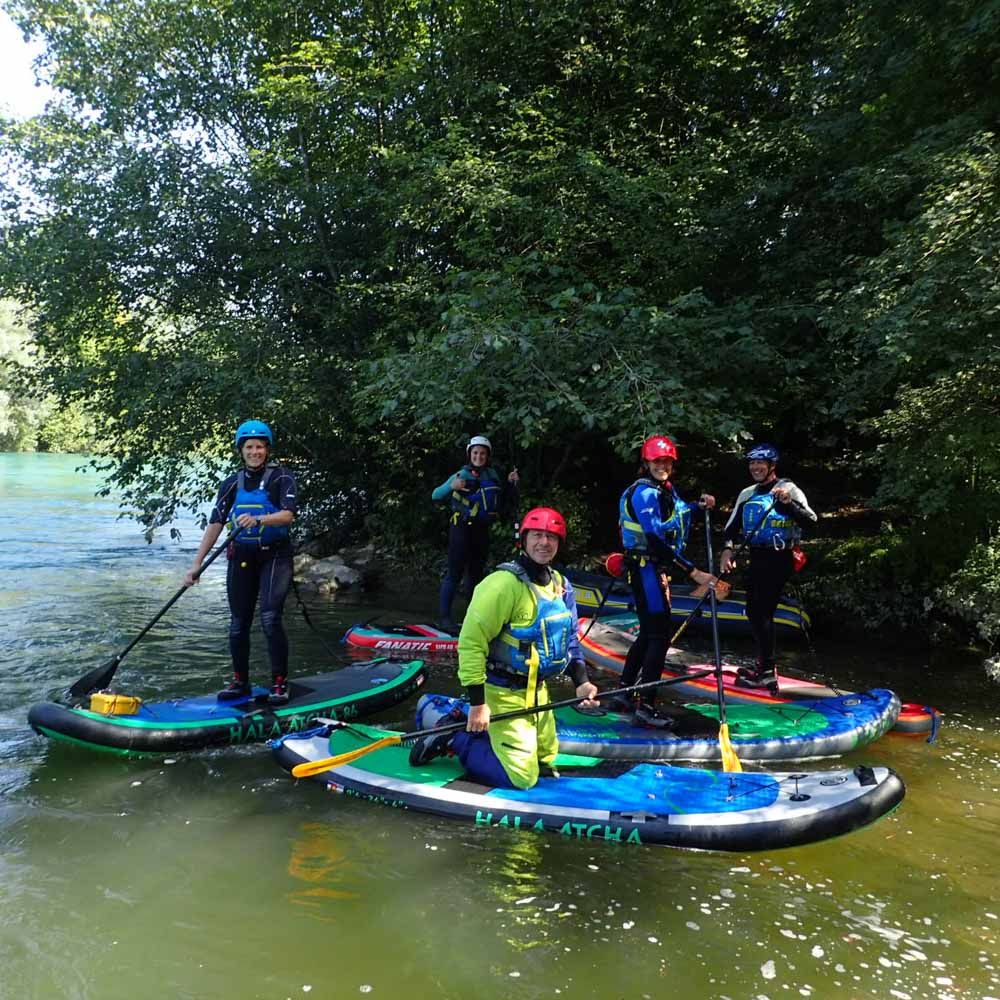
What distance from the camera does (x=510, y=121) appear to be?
10500mm

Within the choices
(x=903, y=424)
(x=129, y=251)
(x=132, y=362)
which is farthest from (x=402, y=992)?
(x=129, y=251)

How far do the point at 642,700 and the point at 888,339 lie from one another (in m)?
3.27

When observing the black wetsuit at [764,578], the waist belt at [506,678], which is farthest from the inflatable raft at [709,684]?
the waist belt at [506,678]

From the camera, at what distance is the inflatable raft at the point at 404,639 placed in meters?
8.01

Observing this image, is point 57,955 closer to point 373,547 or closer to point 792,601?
point 792,601

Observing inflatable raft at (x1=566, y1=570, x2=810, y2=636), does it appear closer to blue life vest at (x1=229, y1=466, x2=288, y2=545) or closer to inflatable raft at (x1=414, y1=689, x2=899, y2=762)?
inflatable raft at (x1=414, y1=689, x2=899, y2=762)

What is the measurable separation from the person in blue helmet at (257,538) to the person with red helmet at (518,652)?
6.02 ft

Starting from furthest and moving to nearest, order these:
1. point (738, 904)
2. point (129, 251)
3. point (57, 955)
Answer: point (129, 251)
point (738, 904)
point (57, 955)

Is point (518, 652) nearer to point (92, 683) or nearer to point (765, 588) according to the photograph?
point (765, 588)

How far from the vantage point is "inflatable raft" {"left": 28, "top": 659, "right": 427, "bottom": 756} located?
4832 millimetres

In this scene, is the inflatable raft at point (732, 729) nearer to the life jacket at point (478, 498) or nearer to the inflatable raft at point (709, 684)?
the inflatable raft at point (709, 684)

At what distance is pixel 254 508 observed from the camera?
523 centimetres

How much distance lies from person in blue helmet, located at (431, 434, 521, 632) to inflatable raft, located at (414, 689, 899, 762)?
2.74 metres

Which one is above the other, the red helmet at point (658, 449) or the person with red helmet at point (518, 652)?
the red helmet at point (658, 449)
